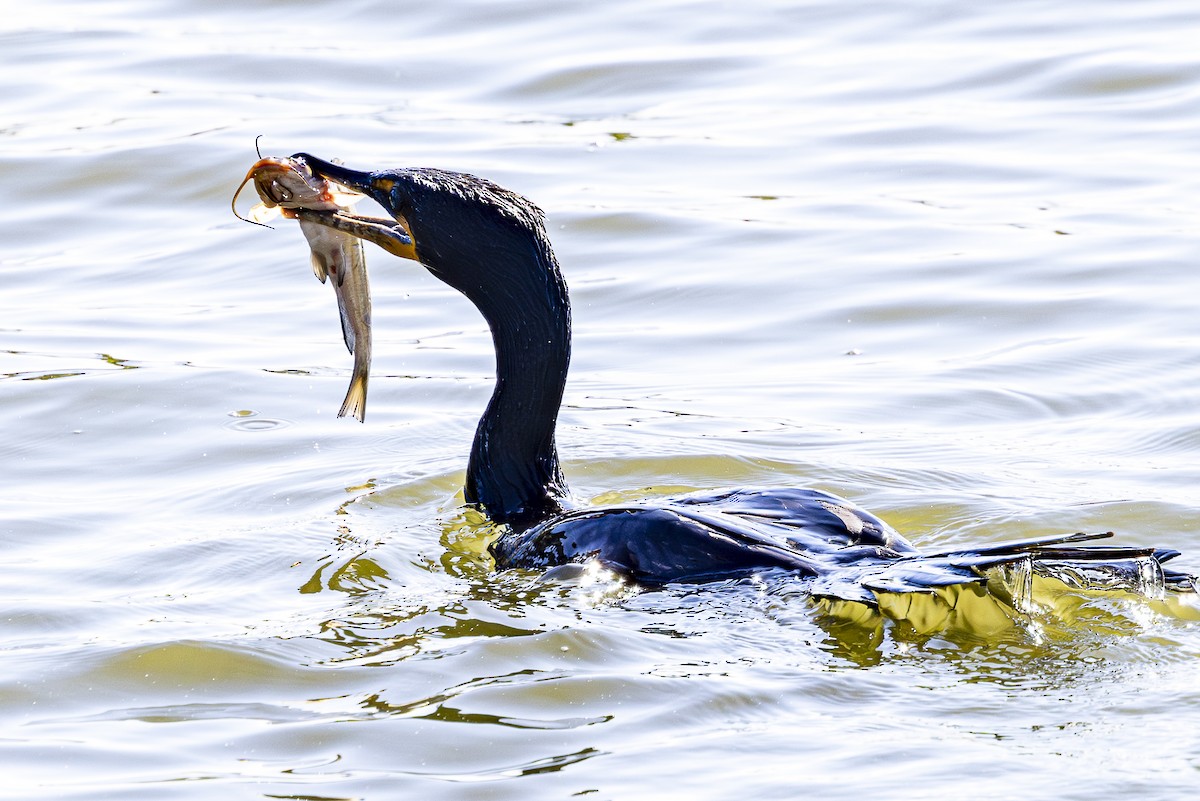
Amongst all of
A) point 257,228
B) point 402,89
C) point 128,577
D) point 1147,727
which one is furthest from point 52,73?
point 1147,727

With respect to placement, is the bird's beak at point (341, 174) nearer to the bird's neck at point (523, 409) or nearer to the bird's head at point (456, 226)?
the bird's head at point (456, 226)

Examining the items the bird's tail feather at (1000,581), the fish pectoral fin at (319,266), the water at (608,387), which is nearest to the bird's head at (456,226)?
the fish pectoral fin at (319,266)

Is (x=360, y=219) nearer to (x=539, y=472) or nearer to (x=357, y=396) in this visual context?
(x=357, y=396)

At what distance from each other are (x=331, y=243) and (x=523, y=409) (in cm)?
87

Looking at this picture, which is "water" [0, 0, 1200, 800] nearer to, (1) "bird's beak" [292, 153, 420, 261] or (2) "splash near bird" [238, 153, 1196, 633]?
(2) "splash near bird" [238, 153, 1196, 633]

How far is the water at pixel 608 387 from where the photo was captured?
4.33 meters

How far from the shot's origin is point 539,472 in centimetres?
601

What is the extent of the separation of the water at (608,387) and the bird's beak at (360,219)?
0.99 meters

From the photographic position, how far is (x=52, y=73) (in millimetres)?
13141

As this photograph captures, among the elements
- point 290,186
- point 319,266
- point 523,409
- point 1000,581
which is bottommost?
point 1000,581

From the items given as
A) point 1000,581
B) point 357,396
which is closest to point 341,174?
point 357,396

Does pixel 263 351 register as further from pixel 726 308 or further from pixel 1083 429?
pixel 1083 429

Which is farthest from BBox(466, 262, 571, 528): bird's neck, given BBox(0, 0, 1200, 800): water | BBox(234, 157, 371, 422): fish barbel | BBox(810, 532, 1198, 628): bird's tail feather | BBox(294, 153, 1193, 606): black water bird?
BBox(810, 532, 1198, 628): bird's tail feather

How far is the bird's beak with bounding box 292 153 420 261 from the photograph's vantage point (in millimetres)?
5809
